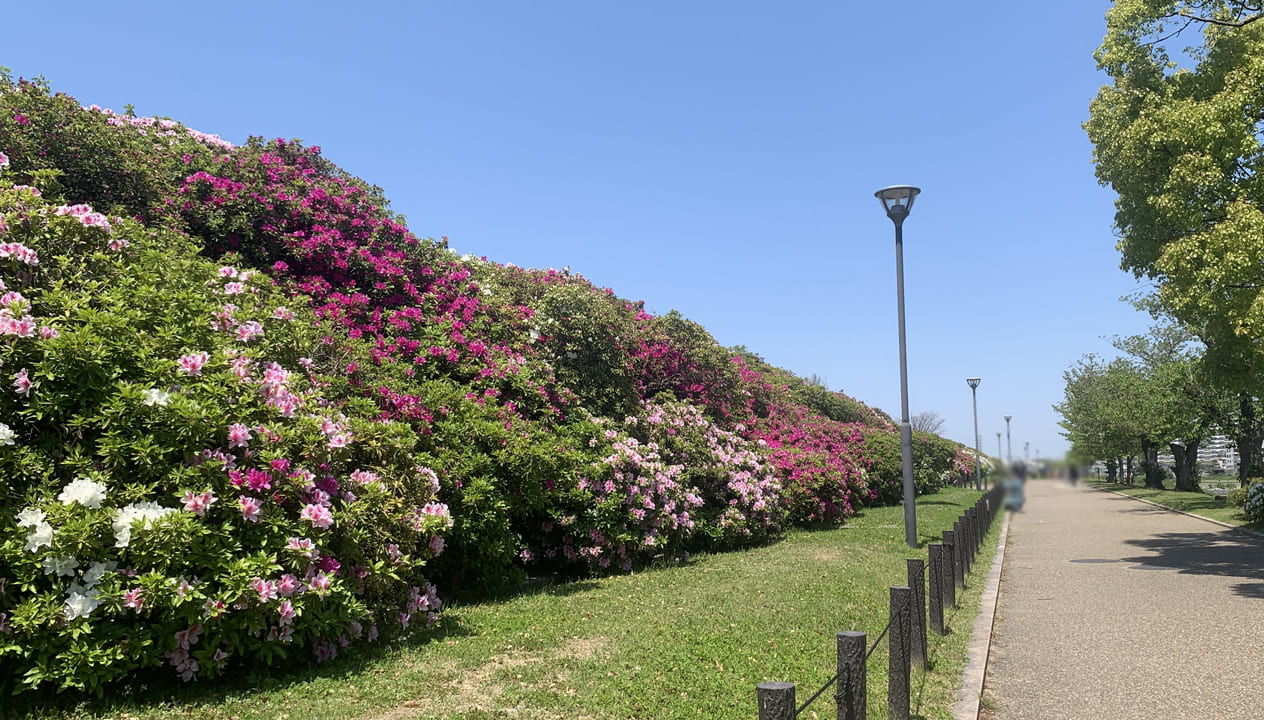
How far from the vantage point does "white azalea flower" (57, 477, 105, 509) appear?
4.52 metres

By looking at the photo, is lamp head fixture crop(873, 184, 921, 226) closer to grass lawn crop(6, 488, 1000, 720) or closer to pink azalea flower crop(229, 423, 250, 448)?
grass lawn crop(6, 488, 1000, 720)

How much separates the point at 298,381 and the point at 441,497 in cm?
201

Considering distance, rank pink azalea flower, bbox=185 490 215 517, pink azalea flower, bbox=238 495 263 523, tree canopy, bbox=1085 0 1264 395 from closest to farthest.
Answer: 1. pink azalea flower, bbox=185 490 215 517
2. pink azalea flower, bbox=238 495 263 523
3. tree canopy, bbox=1085 0 1264 395

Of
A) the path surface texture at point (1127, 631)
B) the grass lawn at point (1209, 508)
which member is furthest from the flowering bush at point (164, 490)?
the grass lawn at point (1209, 508)

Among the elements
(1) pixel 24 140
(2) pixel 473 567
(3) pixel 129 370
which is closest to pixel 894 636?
(2) pixel 473 567

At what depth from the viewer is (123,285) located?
20.5 feet

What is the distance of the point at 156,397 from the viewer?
16.5 ft

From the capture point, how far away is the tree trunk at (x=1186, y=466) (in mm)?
33856

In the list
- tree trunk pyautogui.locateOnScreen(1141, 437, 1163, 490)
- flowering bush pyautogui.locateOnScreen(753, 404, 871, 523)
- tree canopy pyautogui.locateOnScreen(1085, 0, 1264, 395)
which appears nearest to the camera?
tree canopy pyautogui.locateOnScreen(1085, 0, 1264, 395)

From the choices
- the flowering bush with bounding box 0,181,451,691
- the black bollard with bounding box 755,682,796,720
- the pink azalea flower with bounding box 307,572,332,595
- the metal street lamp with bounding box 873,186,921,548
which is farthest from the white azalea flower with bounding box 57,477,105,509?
the metal street lamp with bounding box 873,186,921,548

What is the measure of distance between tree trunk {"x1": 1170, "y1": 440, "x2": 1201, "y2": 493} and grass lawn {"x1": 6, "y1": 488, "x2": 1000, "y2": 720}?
3298cm

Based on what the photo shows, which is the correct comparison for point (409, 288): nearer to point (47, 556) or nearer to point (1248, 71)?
point (47, 556)

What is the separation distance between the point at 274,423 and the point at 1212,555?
1540 cm

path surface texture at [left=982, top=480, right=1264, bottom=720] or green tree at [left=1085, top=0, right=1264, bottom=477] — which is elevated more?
green tree at [left=1085, top=0, right=1264, bottom=477]
